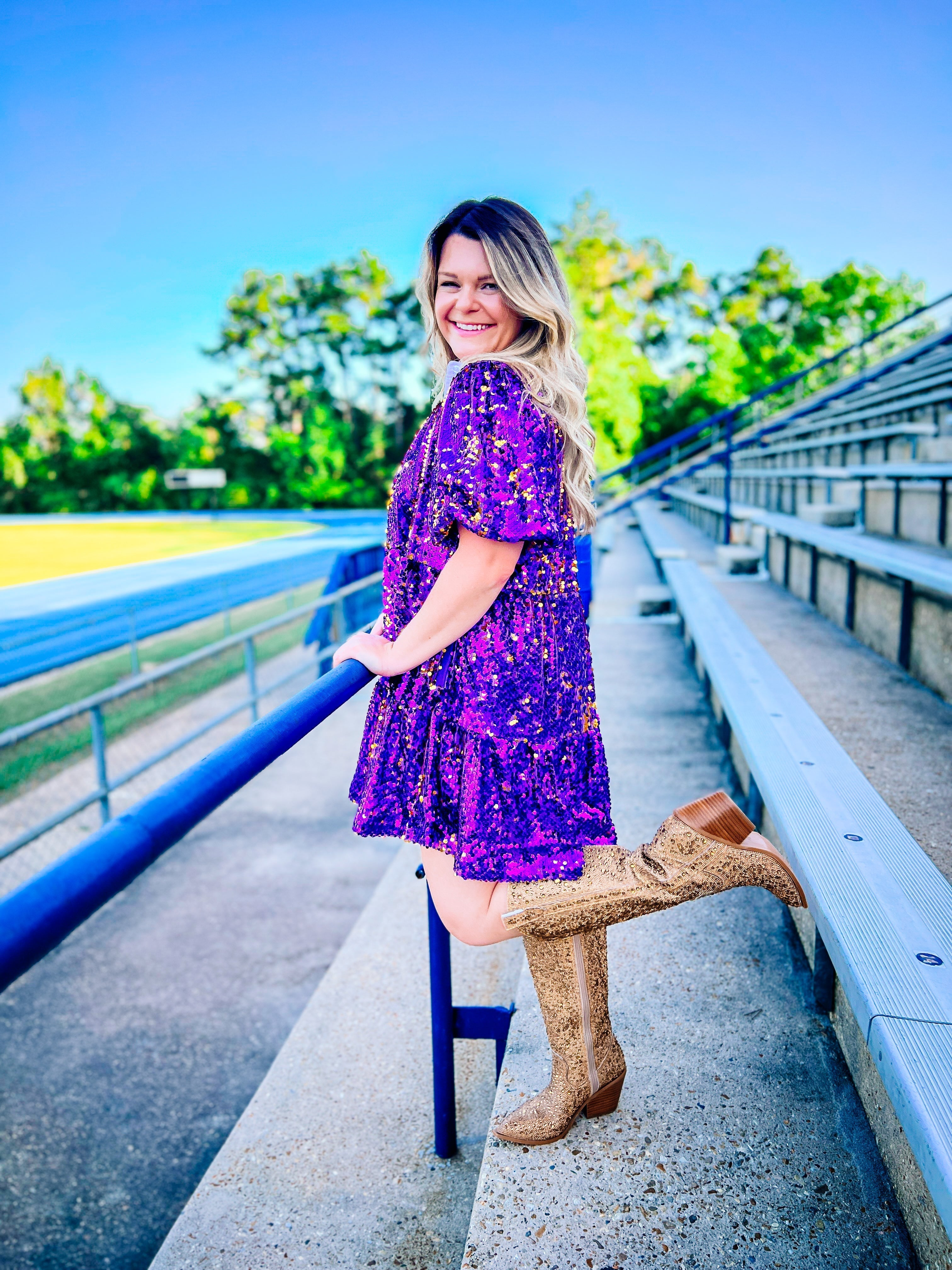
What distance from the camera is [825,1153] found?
4.23 ft

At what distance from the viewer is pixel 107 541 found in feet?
72.9

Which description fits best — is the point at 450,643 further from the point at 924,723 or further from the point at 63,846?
the point at 63,846

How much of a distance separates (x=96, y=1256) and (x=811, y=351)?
30.9 metres

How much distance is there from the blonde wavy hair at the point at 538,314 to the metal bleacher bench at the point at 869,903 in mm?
676

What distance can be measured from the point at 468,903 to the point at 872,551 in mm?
2276

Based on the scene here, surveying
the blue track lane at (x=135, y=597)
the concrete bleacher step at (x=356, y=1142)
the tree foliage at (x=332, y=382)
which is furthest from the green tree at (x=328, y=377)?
the concrete bleacher step at (x=356, y=1142)

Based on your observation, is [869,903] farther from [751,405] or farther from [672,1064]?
[751,405]

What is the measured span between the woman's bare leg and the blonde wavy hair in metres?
0.51

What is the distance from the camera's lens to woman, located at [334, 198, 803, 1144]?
1.09 metres

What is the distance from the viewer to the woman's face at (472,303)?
1.19m

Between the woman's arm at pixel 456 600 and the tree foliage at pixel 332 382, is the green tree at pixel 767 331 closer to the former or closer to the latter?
the tree foliage at pixel 332 382

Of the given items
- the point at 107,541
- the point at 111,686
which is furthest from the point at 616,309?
the point at 111,686

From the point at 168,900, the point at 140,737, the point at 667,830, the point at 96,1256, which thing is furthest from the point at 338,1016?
the point at 140,737

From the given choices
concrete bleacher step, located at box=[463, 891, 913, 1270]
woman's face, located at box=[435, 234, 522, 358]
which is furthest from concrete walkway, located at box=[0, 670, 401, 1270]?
woman's face, located at box=[435, 234, 522, 358]
